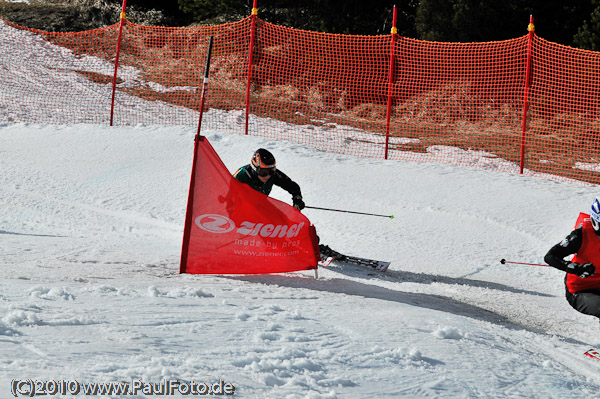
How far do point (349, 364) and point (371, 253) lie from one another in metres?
4.46

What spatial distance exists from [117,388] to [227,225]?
318 centimetres

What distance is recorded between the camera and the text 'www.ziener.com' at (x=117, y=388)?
3.44 meters

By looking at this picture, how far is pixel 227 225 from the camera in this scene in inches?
262

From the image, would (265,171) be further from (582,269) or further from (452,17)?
(452,17)

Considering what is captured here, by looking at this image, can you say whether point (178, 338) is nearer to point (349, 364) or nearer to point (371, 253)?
point (349, 364)

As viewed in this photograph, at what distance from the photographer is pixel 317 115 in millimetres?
18297

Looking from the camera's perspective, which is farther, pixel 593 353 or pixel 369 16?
pixel 369 16

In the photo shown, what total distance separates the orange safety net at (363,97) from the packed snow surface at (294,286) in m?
2.93

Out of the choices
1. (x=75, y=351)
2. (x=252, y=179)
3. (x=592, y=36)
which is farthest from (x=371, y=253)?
(x=592, y=36)

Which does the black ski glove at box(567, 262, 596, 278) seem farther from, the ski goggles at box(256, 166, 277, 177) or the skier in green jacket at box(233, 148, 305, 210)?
the ski goggles at box(256, 166, 277, 177)

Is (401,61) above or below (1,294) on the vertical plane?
above

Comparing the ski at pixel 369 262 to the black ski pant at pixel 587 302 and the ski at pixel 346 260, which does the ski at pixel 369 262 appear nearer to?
the ski at pixel 346 260

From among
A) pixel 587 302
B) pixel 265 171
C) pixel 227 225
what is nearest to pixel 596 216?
pixel 587 302

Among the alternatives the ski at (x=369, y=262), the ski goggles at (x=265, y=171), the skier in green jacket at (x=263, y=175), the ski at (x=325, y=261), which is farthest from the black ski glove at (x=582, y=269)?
the ski goggles at (x=265, y=171)
